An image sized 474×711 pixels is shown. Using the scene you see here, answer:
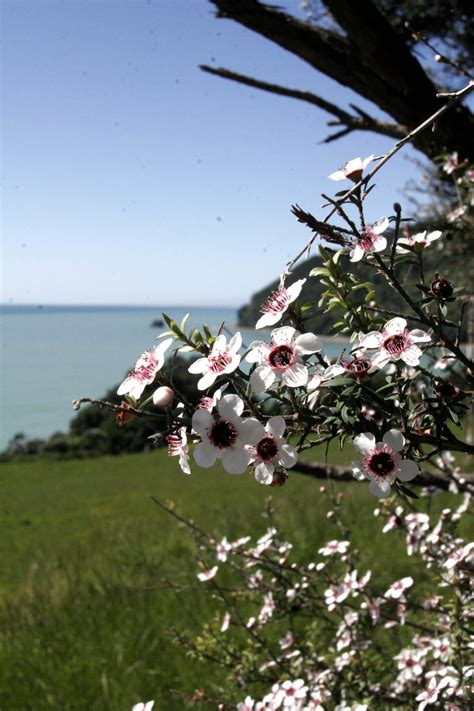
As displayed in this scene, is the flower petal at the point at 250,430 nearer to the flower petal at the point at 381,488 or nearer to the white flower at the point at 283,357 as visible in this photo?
the white flower at the point at 283,357

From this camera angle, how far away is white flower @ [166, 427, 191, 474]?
120 centimetres

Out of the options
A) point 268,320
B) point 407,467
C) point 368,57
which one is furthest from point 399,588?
point 368,57

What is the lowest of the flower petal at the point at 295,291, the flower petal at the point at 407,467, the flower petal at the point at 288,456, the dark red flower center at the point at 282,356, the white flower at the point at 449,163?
the flower petal at the point at 407,467

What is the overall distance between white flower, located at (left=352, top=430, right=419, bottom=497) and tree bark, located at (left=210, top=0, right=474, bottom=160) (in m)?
2.02

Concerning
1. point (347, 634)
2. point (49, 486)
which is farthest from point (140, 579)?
point (49, 486)

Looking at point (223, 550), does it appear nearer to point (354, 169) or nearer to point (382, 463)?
point (382, 463)

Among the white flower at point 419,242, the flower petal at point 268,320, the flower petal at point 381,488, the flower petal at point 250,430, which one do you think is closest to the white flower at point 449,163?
the white flower at point 419,242

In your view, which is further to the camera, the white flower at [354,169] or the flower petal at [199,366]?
the white flower at [354,169]

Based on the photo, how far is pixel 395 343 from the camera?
1.22 metres

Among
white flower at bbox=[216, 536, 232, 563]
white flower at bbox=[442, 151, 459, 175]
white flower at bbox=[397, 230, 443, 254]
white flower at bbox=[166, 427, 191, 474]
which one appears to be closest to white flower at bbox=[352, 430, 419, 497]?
white flower at bbox=[166, 427, 191, 474]

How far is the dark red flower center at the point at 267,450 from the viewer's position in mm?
1157

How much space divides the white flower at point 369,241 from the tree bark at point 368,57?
66.4 inches

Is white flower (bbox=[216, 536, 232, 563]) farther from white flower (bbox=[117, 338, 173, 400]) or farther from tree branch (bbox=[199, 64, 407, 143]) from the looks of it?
tree branch (bbox=[199, 64, 407, 143])

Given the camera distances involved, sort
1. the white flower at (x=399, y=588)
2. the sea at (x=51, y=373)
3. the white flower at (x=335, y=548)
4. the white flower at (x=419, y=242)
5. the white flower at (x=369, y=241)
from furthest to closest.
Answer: the sea at (x=51, y=373) < the white flower at (x=335, y=548) < the white flower at (x=399, y=588) < the white flower at (x=419, y=242) < the white flower at (x=369, y=241)
